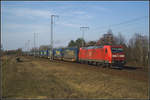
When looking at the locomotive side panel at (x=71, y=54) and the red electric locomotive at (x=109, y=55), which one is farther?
the locomotive side panel at (x=71, y=54)

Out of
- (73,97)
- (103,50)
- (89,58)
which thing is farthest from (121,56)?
(73,97)

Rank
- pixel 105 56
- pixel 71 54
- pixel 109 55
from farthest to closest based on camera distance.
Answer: pixel 71 54 < pixel 105 56 < pixel 109 55

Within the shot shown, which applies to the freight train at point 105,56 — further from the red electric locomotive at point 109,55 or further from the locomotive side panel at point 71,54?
the locomotive side panel at point 71,54

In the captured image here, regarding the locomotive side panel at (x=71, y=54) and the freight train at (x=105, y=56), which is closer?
the freight train at (x=105, y=56)

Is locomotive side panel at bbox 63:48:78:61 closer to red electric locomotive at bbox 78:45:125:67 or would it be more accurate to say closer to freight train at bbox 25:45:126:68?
freight train at bbox 25:45:126:68

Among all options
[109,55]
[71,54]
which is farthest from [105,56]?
[71,54]

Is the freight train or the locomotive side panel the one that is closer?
the freight train

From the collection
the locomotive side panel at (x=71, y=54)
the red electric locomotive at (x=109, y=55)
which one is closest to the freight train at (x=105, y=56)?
the red electric locomotive at (x=109, y=55)

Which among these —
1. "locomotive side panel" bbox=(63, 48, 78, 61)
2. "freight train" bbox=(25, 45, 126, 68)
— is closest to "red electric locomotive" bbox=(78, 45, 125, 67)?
"freight train" bbox=(25, 45, 126, 68)

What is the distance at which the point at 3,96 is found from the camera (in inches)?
376

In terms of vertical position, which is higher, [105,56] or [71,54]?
[105,56]

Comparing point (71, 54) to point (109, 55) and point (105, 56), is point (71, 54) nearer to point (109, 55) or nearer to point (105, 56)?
point (105, 56)

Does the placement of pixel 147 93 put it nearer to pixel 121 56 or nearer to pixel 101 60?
pixel 121 56

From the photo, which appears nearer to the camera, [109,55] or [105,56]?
[109,55]
